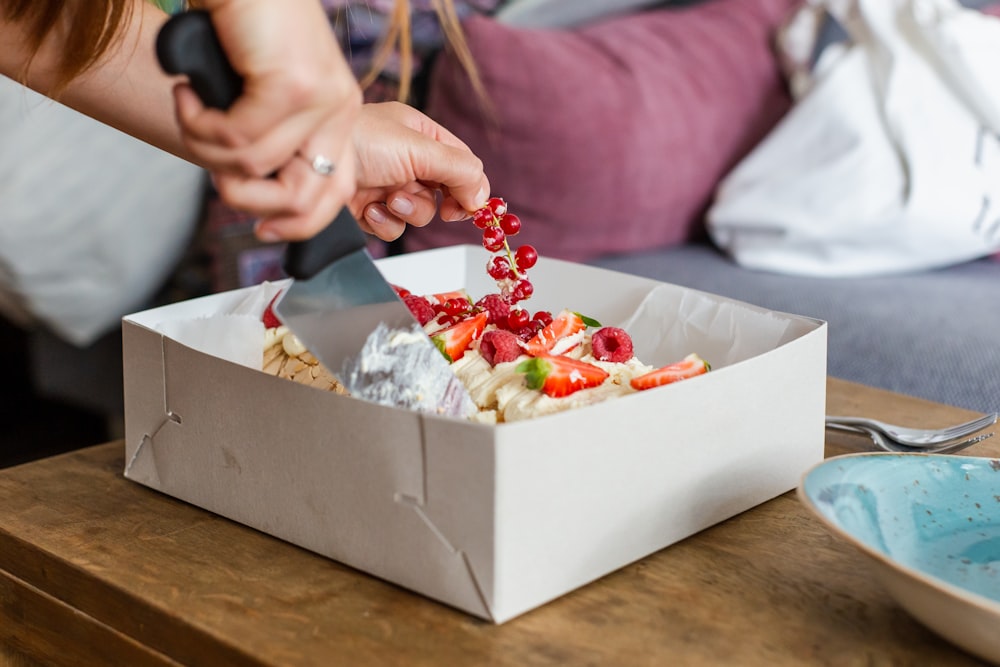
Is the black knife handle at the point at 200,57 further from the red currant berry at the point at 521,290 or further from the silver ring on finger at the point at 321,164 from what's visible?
the red currant berry at the point at 521,290

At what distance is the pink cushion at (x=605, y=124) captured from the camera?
70.7 inches

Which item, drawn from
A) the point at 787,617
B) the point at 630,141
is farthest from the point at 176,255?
the point at 787,617

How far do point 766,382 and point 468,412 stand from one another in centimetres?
22

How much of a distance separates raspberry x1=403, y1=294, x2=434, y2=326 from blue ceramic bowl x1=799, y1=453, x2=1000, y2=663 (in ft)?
1.27

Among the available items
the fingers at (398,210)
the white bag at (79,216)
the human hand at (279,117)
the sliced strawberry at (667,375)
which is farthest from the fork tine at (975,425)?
the white bag at (79,216)

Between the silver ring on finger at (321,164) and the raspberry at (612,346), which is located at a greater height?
the silver ring on finger at (321,164)

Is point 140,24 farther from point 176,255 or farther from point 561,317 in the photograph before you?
point 176,255

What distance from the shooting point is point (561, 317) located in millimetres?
925

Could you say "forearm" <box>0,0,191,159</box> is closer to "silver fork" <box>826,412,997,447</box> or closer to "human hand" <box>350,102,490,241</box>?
"human hand" <box>350,102,490,241</box>

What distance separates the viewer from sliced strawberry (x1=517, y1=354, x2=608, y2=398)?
2.60ft

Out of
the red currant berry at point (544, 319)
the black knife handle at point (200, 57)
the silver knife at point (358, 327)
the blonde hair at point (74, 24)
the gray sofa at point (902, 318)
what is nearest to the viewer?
the black knife handle at point (200, 57)

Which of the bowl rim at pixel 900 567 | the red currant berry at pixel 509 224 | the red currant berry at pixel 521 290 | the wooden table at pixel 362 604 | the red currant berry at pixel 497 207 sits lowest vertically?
the wooden table at pixel 362 604

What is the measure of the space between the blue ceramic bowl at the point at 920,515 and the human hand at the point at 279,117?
36 centimetres

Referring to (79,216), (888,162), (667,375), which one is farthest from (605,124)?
(667,375)
